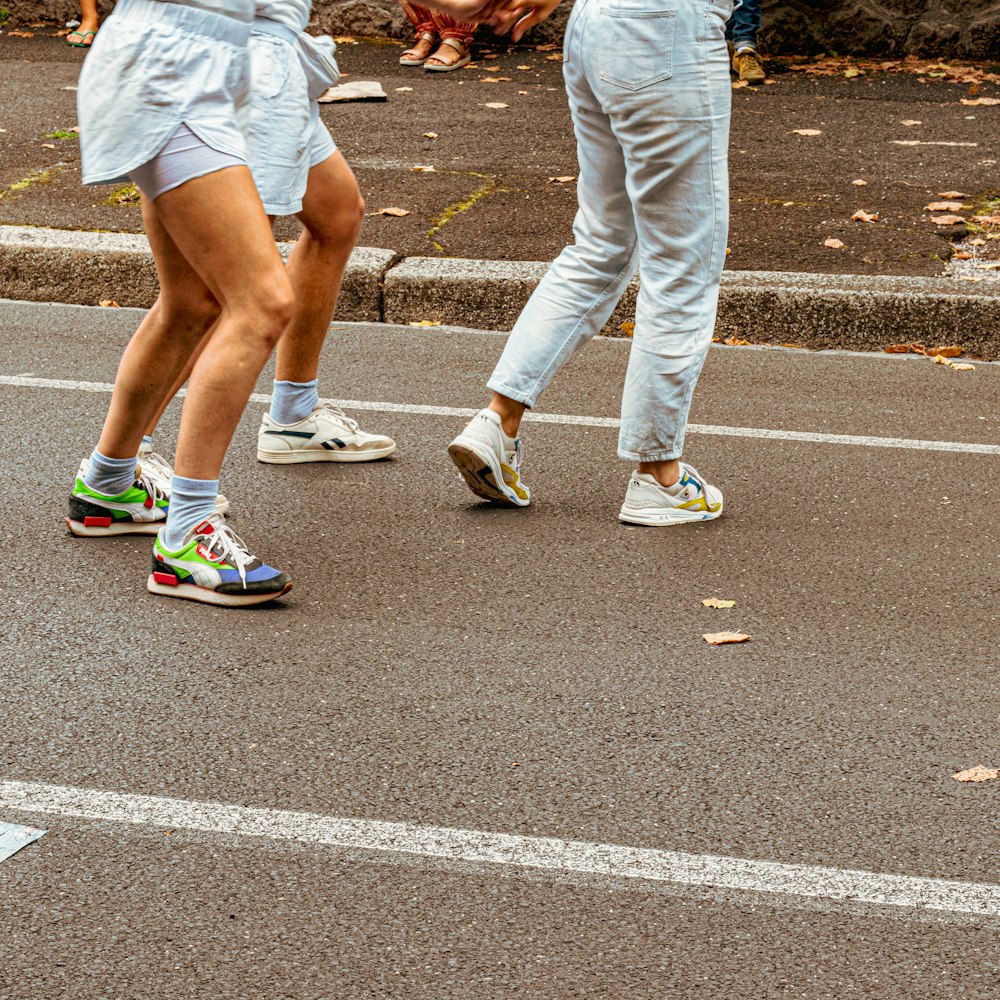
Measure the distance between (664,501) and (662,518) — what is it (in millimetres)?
48

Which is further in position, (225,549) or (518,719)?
(225,549)

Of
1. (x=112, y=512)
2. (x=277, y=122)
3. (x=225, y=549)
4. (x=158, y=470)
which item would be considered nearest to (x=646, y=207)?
(x=277, y=122)

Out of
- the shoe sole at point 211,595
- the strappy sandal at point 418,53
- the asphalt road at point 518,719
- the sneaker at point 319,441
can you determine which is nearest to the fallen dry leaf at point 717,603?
the asphalt road at point 518,719

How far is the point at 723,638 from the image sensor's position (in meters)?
3.65

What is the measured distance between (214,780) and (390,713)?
431 mm

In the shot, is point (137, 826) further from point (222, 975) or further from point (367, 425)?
point (367, 425)

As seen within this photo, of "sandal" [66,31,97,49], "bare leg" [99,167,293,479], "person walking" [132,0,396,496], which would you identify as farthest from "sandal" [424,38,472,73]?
"bare leg" [99,167,293,479]

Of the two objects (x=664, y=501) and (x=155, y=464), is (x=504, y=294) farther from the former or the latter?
(x=155, y=464)

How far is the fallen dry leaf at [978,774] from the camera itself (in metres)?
3.01

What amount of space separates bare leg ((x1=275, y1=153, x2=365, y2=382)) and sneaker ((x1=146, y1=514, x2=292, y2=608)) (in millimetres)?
1042

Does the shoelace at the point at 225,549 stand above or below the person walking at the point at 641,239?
below

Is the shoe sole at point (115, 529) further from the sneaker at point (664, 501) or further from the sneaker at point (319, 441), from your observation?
the sneaker at point (664, 501)

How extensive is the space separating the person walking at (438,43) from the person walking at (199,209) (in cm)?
765

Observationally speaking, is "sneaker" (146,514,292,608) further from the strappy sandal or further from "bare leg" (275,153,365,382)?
the strappy sandal
